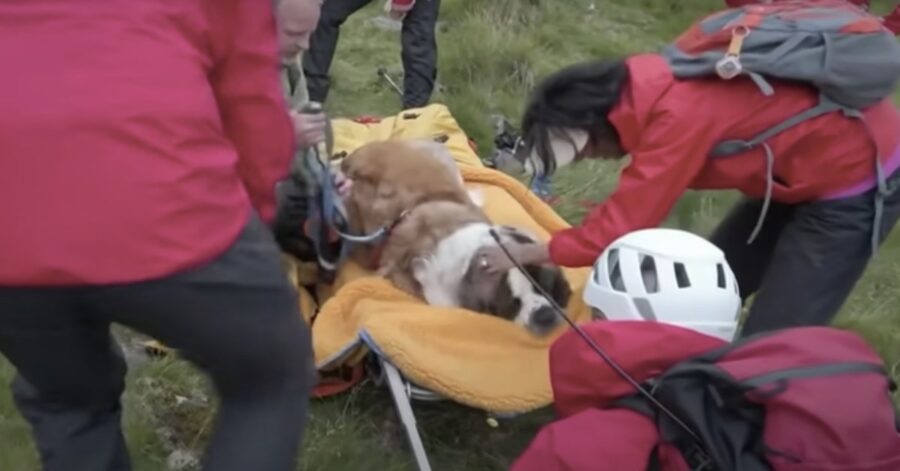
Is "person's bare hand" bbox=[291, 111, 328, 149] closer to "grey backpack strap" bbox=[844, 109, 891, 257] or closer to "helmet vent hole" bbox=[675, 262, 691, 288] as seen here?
"helmet vent hole" bbox=[675, 262, 691, 288]

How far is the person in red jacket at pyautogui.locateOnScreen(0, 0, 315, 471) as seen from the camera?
2217 mm

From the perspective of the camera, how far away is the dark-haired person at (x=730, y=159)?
3684mm

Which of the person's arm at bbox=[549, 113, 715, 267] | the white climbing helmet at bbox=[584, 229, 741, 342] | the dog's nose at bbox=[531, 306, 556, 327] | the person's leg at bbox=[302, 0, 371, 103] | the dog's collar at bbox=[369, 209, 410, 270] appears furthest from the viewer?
the person's leg at bbox=[302, 0, 371, 103]

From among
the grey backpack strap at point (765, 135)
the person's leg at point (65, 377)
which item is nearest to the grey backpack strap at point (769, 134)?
the grey backpack strap at point (765, 135)

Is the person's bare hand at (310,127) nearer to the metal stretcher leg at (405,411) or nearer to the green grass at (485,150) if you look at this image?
the metal stretcher leg at (405,411)

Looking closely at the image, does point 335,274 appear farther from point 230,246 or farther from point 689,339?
point 230,246

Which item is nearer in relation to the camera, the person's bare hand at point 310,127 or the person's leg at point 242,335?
the person's leg at point 242,335

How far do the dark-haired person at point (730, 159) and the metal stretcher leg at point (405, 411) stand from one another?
2.08 ft

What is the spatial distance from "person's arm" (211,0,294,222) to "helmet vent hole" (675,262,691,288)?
3.94 feet

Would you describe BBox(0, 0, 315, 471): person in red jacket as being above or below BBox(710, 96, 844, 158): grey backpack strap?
above

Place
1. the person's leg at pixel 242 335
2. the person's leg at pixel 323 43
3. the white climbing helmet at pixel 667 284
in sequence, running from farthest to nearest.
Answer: the person's leg at pixel 323 43
the white climbing helmet at pixel 667 284
the person's leg at pixel 242 335

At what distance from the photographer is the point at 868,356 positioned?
280 cm

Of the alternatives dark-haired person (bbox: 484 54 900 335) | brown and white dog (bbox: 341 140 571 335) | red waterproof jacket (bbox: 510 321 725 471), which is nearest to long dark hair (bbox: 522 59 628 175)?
dark-haired person (bbox: 484 54 900 335)

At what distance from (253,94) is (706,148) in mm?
1596
